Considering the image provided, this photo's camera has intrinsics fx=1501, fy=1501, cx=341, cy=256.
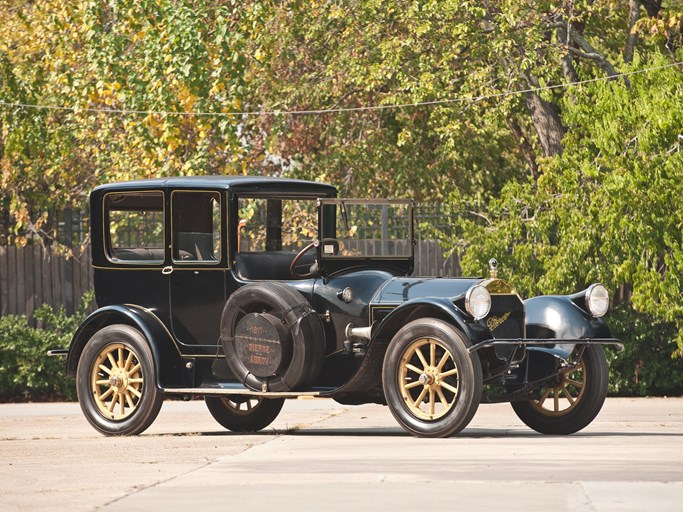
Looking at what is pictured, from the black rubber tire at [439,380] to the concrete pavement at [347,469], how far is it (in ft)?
0.55

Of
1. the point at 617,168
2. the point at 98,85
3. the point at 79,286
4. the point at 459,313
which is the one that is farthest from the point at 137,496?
the point at 98,85

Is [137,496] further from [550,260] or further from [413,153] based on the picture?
[413,153]

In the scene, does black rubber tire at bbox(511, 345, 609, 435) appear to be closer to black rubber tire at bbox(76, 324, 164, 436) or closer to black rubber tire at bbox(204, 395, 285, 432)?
black rubber tire at bbox(204, 395, 285, 432)

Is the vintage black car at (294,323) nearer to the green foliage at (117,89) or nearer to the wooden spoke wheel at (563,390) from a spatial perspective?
the wooden spoke wheel at (563,390)

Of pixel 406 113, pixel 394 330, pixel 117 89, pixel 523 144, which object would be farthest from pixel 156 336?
pixel 523 144

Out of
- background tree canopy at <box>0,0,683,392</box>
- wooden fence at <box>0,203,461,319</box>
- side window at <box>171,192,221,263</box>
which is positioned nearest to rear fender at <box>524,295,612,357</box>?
side window at <box>171,192,221,263</box>

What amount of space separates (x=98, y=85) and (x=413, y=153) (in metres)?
5.97

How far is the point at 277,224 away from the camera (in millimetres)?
13172

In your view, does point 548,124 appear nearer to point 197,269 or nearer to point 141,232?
point 141,232

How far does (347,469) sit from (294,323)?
9.25 feet

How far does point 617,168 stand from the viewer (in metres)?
17.6

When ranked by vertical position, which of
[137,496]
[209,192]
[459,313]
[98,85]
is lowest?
[137,496]

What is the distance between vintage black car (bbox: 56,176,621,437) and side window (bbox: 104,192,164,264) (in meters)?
0.02

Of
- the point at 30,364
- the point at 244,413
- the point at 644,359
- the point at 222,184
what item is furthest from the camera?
the point at 30,364
